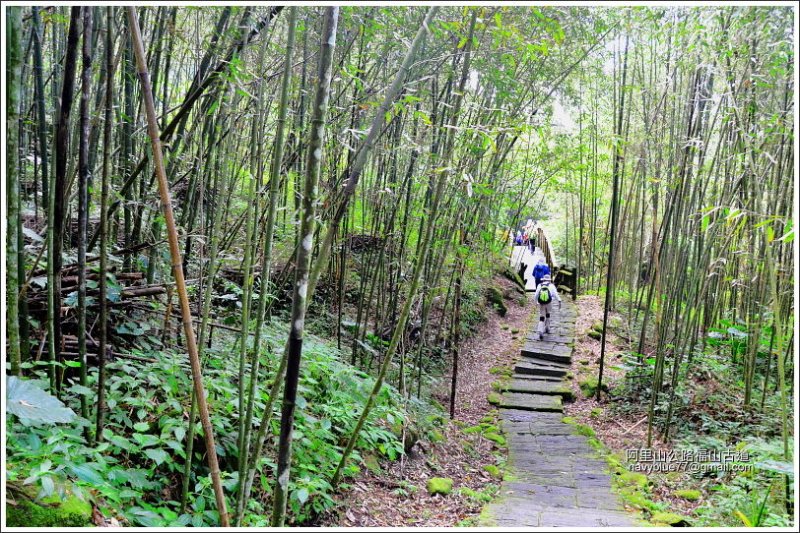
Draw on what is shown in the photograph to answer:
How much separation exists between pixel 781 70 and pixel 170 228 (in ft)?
11.8

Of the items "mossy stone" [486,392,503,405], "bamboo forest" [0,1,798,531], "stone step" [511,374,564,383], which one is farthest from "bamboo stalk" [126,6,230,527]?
"stone step" [511,374,564,383]

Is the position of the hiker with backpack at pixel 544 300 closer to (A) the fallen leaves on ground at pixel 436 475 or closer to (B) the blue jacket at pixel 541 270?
(B) the blue jacket at pixel 541 270

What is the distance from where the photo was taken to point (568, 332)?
873cm

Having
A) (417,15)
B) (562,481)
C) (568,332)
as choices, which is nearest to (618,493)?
(562,481)

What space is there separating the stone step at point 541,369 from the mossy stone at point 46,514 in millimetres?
6174

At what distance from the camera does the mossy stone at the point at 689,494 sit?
3660mm

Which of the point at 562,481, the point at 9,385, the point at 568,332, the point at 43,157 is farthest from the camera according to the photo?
the point at 568,332

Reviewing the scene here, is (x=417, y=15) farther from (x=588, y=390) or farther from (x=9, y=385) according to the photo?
(x=588, y=390)

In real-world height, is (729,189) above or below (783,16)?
below

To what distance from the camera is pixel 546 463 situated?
4.62m

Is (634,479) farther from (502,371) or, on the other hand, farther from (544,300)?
(544,300)

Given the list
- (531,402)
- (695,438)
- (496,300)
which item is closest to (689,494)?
(695,438)

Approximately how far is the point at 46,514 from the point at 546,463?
3818mm

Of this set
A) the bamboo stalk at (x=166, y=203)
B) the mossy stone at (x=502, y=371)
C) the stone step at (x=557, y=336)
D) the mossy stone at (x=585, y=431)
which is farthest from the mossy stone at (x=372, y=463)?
the stone step at (x=557, y=336)
